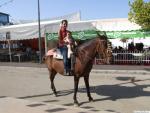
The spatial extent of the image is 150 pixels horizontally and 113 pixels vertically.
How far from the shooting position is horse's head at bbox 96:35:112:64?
11.0 metres

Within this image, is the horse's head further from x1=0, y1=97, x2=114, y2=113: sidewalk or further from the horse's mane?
x1=0, y1=97, x2=114, y2=113: sidewalk

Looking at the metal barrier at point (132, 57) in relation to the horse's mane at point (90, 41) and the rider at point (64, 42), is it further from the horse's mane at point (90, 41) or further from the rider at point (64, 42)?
the horse's mane at point (90, 41)

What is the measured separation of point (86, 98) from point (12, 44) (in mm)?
22489

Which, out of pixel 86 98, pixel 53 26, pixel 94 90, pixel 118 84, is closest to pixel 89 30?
pixel 53 26

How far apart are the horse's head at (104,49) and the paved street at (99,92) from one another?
1.36 meters

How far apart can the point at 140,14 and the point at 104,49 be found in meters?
11.5

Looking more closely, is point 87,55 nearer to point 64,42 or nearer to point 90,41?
point 90,41

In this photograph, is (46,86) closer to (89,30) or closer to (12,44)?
(89,30)

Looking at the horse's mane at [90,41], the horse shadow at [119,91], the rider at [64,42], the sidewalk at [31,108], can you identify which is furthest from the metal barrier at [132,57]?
the sidewalk at [31,108]

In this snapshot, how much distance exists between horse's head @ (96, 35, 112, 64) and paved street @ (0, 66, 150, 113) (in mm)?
1363

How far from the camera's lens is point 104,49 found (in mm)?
11109

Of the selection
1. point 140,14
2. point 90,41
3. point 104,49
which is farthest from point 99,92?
point 140,14

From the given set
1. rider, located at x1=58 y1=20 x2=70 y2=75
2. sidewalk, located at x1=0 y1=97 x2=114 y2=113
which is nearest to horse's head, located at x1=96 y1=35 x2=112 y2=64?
rider, located at x1=58 y1=20 x2=70 y2=75

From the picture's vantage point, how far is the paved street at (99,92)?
10930 mm
